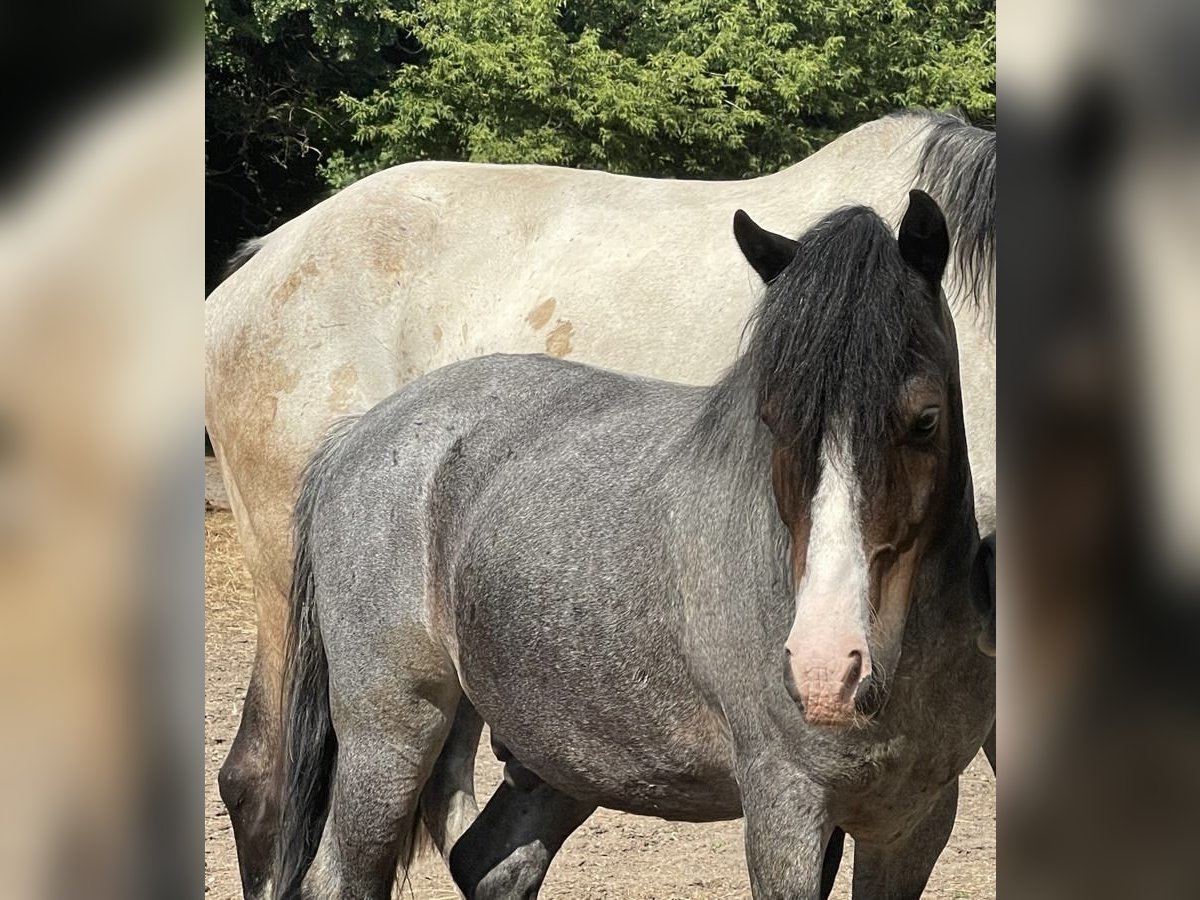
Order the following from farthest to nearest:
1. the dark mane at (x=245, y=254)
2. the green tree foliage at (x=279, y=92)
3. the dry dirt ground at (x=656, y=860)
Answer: the green tree foliage at (x=279, y=92) < the dark mane at (x=245, y=254) < the dry dirt ground at (x=656, y=860)

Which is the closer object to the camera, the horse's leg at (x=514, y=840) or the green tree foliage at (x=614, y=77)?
the horse's leg at (x=514, y=840)

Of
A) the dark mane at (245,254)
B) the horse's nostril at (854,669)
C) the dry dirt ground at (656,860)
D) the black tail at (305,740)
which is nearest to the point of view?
the horse's nostril at (854,669)

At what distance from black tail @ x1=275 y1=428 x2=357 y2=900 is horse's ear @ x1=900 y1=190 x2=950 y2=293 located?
162 centimetres

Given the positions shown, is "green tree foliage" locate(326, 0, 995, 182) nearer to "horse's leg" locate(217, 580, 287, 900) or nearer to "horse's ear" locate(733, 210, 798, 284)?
"horse's leg" locate(217, 580, 287, 900)

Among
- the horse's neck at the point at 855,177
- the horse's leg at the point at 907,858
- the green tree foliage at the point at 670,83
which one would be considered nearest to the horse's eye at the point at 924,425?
the horse's leg at the point at 907,858

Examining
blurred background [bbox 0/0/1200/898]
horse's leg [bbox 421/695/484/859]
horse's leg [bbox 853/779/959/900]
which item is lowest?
horse's leg [bbox 421/695/484/859]

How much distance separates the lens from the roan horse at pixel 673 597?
83.5 inches

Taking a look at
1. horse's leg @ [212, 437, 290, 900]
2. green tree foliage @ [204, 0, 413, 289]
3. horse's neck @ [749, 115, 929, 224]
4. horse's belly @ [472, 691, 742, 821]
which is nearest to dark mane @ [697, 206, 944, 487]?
horse's belly @ [472, 691, 742, 821]

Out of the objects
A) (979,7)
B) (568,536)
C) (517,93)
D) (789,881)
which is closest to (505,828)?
(568,536)

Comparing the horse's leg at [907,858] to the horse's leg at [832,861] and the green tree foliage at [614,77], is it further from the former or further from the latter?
the green tree foliage at [614,77]

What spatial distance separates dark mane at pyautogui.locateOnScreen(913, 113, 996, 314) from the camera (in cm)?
285

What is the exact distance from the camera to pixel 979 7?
12.6 m
